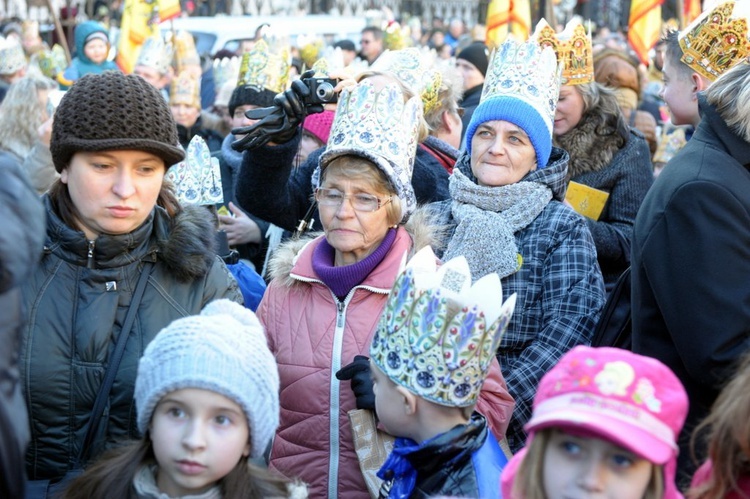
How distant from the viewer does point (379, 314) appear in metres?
3.57

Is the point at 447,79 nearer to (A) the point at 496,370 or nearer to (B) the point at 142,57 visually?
(A) the point at 496,370

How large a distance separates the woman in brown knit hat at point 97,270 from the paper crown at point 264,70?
3.78 metres

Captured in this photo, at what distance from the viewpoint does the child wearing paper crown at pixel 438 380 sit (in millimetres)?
2904

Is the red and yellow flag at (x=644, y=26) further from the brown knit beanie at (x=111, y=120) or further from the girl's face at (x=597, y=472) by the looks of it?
the girl's face at (x=597, y=472)

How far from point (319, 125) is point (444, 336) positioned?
322 cm

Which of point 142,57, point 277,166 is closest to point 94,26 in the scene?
point 142,57

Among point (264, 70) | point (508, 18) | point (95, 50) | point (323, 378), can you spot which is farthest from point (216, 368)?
point (95, 50)

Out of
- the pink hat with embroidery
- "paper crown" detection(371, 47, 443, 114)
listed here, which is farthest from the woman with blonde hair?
"paper crown" detection(371, 47, 443, 114)

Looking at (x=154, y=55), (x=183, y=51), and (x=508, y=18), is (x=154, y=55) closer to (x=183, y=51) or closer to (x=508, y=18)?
(x=183, y=51)

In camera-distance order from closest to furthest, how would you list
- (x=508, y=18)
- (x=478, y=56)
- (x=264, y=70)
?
1. (x=264, y=70)
2. (x=478, y=56)
3. (x=508, y=18)

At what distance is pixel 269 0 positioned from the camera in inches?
1211

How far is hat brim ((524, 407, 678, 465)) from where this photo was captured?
2322mm

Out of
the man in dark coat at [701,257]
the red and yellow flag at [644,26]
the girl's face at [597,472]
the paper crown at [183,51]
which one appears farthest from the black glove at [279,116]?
the red and yellow flag at [644,26]

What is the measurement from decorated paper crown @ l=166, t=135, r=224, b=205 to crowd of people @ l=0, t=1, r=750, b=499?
62 cm
